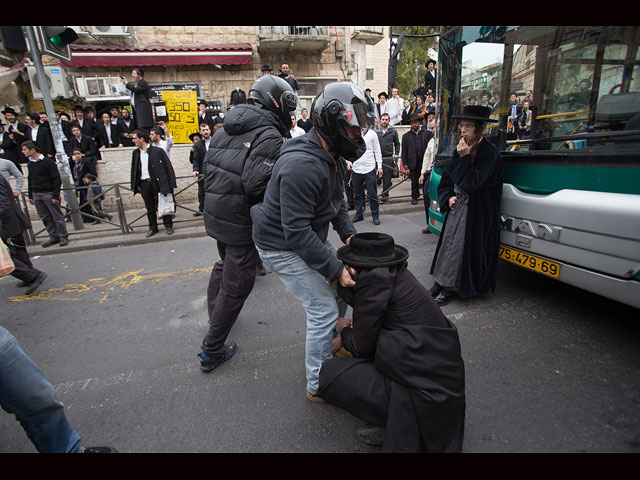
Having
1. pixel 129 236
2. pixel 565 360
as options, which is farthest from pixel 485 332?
pixel 129 236

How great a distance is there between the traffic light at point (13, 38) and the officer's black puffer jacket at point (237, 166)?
17.0 ft

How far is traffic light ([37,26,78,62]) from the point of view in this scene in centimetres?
627

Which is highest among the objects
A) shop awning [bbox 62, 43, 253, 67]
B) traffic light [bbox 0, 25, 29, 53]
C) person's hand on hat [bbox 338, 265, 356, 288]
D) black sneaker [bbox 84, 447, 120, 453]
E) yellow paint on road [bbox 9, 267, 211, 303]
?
shop awning [bbox 62, 43, 253, 67]

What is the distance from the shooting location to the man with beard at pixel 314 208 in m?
1.94

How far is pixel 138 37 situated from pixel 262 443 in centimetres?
1597

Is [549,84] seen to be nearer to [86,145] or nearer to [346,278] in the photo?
[346,278]

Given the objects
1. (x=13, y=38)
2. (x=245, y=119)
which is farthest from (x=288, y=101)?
(x=13, y=38)

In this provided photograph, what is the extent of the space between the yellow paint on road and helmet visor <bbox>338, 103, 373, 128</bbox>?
357 centimetres

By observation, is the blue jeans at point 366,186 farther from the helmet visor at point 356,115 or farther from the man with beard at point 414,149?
the helmet visor at point 356,115

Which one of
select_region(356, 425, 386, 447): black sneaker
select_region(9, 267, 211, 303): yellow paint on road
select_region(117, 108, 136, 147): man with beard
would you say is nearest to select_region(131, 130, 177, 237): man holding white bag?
select_region(9, 267, 211, 303): yellow paint on road

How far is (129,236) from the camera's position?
23.6ft

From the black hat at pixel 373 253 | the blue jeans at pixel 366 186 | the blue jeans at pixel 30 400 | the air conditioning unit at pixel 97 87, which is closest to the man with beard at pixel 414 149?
the blue jeans at pixel 366 186

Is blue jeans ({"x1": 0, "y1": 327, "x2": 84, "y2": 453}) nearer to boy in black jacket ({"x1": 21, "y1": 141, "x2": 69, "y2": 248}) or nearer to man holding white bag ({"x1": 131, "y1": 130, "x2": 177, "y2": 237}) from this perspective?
man holding white bag ({"x1": 131, "y1": 130, "x2": 177, "y2": 237})

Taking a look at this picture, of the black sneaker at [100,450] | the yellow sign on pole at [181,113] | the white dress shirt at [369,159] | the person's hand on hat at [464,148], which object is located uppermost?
the yellow sign on pole at [181,113]
